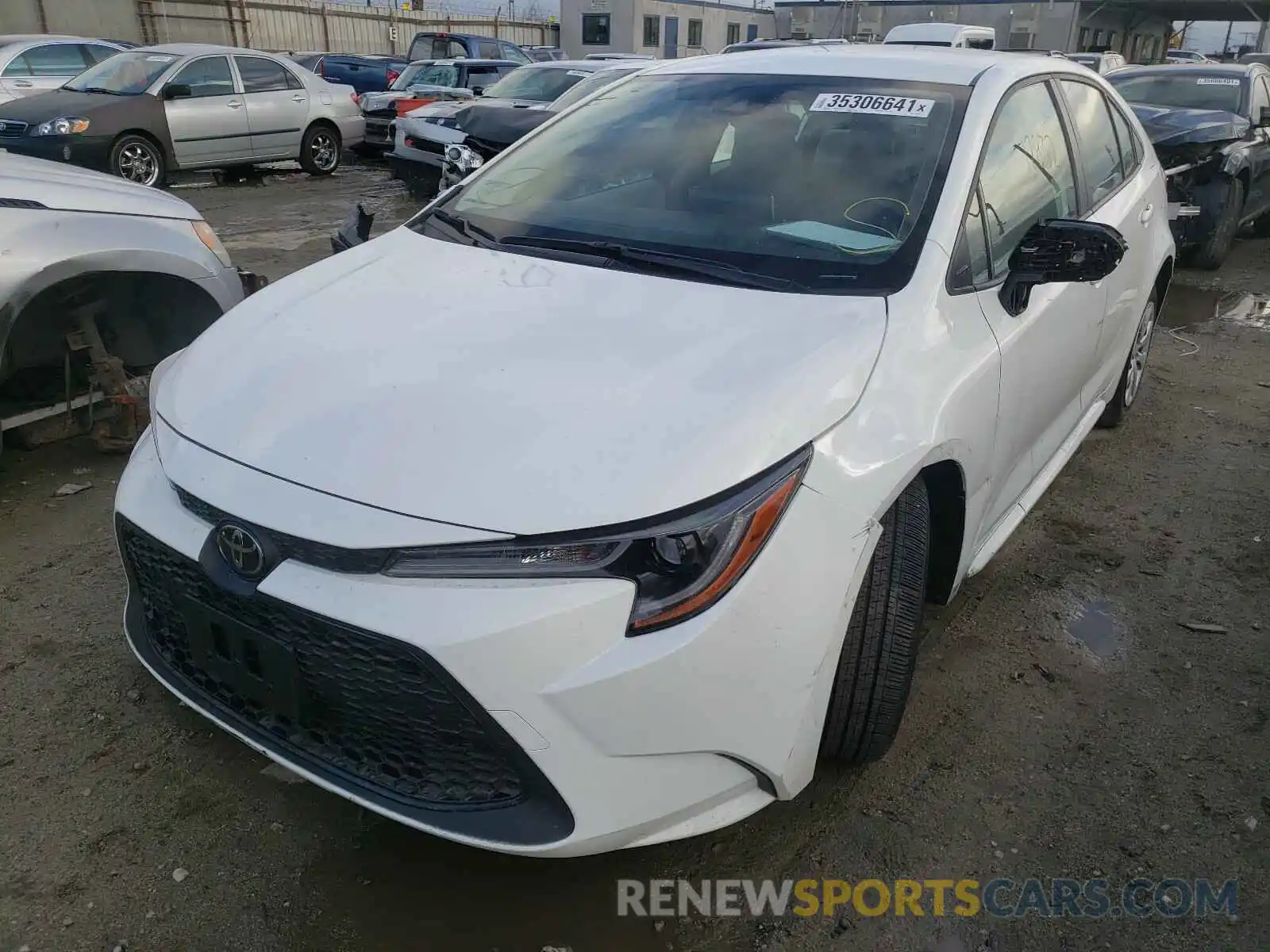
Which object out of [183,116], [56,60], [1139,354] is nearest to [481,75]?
[183,116]

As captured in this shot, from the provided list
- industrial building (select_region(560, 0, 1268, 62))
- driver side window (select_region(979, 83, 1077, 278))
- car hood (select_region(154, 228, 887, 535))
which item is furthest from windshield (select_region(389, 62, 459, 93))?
industrial building (select_region(560, 0, 1268, 62))

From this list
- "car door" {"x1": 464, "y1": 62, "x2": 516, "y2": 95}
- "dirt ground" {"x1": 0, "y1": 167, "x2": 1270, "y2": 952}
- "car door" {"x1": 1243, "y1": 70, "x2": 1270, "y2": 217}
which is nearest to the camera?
"dirt ground" {"x1": 0, "y1": 167, "x2": 1270, "y2": 952}

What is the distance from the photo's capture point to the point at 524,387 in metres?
1.98

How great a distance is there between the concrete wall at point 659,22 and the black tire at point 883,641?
115 feet

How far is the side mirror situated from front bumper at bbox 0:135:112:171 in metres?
9.70

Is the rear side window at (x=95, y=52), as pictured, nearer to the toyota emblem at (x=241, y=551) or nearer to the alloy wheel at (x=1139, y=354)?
the alloy wheel at (x=1139, y=354)

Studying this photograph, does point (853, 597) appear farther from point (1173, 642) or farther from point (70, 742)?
point (70, 742)

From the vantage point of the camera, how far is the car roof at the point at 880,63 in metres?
2.91

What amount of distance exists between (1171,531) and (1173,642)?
0.85 m

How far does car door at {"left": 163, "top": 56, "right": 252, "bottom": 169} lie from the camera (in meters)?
10.7

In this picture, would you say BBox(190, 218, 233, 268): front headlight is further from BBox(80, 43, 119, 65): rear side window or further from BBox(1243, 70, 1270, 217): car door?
BBox(80, 43, 119, 65): rear side window

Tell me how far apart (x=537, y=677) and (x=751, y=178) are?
5.59 ft

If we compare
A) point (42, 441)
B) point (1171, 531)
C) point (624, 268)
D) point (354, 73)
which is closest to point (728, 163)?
point (624, 268)

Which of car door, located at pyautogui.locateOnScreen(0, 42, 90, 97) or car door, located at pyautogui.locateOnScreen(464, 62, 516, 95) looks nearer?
car door, located at pyautogui.locateOnScreen(0, 42, 90, 97)
